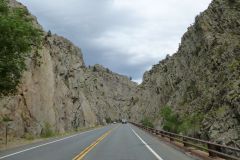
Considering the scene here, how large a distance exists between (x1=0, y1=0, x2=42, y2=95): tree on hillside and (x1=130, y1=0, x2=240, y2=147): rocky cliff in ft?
66.0

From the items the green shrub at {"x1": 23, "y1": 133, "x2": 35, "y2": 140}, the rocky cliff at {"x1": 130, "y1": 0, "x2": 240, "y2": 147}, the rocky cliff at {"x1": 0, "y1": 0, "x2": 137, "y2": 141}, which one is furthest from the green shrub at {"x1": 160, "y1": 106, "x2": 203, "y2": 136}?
the green shrub at {"x1": 23, "y1": 133, "x2": 35, "y2": 140}

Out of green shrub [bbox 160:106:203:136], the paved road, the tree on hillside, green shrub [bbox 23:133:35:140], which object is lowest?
the paved road

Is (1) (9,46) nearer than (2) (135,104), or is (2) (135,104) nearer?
(1) (9,46)

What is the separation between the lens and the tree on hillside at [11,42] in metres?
22.9

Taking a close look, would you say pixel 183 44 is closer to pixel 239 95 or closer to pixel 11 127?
pixel 239 95

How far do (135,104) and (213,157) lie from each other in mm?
152867

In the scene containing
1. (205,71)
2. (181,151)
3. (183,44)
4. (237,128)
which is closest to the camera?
(181,151)

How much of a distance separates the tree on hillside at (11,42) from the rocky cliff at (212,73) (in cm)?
2013

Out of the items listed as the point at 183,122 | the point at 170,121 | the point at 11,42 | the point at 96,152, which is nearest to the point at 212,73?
the point at 183,122

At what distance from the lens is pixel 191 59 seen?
76.8 m

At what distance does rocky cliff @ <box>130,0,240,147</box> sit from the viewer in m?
41.8

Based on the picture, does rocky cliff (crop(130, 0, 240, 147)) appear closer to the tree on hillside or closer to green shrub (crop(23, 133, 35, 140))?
green shrub (crop(23, 133, 35, 140))

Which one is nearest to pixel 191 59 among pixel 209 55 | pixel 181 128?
pixel 209 55

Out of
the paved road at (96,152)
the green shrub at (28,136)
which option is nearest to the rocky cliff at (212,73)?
the paved road at (96,152)
